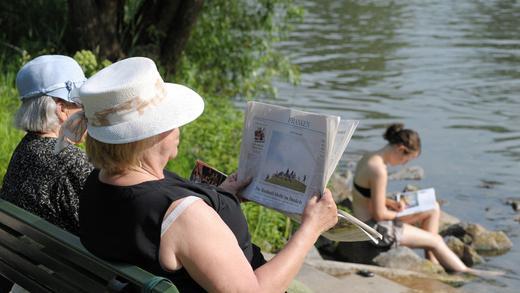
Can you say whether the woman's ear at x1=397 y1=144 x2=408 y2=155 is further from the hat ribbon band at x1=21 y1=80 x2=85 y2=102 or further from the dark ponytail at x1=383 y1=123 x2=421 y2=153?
the hat ribbon band at x1=21 y1=80 x2=85 y2=102

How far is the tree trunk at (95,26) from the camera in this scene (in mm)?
9695

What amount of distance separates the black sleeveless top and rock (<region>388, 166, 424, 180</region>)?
8968mm

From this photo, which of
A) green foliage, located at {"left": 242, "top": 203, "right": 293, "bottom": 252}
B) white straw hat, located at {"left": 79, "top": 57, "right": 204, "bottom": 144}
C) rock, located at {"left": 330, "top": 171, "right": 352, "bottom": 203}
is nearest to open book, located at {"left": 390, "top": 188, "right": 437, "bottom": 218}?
green foliage, located at {"left": 242, "top": 203, "right": 293, "bottom": 252}

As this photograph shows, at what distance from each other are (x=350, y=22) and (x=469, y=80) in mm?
7146

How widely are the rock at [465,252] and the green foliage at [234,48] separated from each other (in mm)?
3472

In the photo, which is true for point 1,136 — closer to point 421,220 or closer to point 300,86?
point 421,220

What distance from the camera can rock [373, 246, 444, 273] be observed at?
25.1 ft

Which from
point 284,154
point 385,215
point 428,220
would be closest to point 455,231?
point 428,220

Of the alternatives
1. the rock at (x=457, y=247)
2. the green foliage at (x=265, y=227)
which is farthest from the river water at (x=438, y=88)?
the green foliage at (x=265, y=227)

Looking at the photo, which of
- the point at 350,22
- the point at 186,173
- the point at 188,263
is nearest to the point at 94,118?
the point at 188,263

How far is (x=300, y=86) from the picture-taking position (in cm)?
1603

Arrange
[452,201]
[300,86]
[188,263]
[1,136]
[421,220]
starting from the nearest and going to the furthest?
[188,263] → [1,136] → [421,220] → [452,201] → [300,86]

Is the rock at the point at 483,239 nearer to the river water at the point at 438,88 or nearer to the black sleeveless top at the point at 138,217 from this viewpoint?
the river water at the point at 438,88

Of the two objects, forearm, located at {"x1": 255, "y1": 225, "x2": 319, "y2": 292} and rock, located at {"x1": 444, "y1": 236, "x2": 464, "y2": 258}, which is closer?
forearm, located at {"x1": 255, "y1": 225, "x2": 319, "y2": 292}
